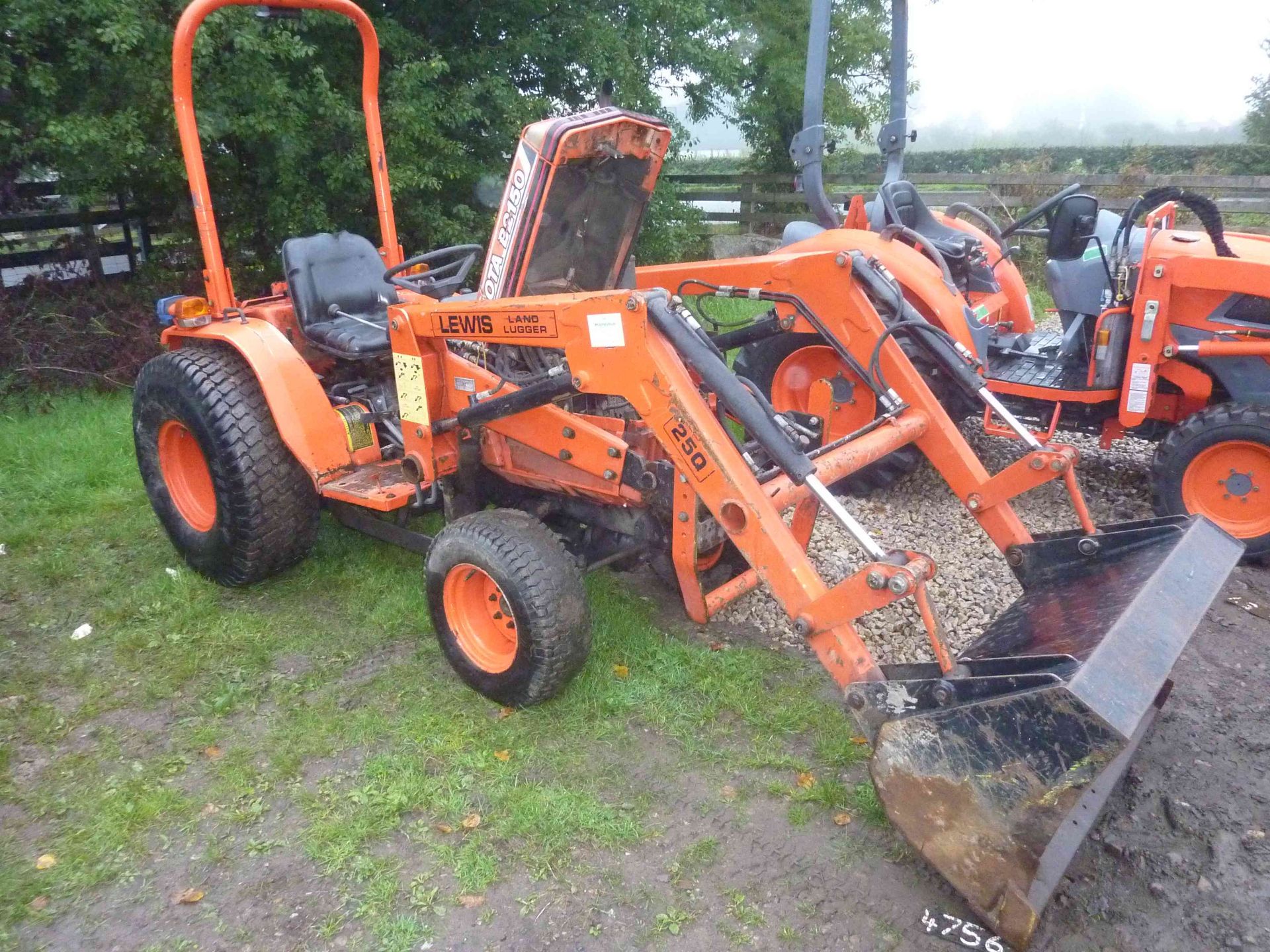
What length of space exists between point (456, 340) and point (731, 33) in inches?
390

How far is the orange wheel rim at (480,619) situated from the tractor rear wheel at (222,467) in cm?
98

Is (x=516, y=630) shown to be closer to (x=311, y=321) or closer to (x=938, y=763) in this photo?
(x=938, y=763)

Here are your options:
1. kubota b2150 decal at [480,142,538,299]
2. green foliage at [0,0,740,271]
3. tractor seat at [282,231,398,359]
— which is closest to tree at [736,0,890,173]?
green foliage at [0,0,740,271]

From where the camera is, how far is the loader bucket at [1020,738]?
2039 millimetres

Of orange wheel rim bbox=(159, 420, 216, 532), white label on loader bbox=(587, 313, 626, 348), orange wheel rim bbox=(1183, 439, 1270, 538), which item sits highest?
white label on loader bbox=(587, 313, 626, 348)

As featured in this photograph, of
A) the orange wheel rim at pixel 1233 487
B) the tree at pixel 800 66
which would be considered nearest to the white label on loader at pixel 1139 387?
the orange wheel rim at pixel 1233 487

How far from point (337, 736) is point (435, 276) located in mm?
1995

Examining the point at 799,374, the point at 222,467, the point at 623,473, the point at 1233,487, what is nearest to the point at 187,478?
the point at 222,467

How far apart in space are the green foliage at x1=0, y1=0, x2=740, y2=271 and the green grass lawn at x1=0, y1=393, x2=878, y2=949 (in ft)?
12.1

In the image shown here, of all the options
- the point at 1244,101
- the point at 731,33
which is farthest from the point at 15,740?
the point at 1244,101

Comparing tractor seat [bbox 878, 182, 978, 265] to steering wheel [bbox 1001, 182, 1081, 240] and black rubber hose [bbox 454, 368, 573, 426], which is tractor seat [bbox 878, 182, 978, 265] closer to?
steering wheel [bbox 1001, 182, 1081, 240]

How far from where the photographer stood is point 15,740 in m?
3.13

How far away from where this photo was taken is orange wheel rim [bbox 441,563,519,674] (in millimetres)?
3205

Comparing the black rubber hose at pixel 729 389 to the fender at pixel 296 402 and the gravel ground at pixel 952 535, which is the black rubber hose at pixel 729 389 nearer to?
the gravel ground at pixel 952 535
